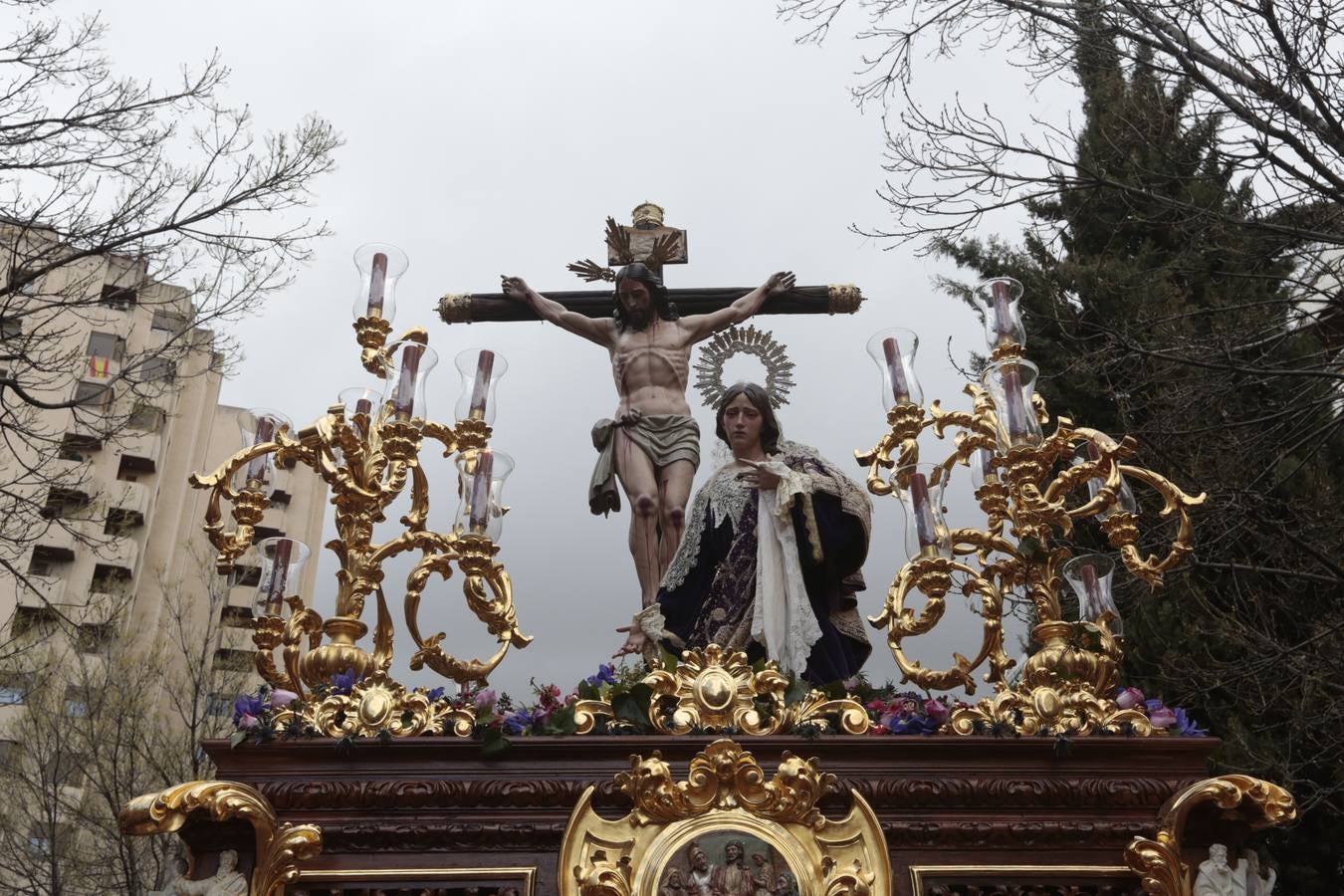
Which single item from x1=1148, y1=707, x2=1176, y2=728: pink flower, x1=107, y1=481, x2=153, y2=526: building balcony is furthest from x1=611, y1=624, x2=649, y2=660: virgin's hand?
x1=107, y1=481, x2=153, y2=526: building balcony

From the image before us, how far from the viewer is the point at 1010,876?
4.95 meters

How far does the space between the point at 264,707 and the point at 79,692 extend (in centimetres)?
1353

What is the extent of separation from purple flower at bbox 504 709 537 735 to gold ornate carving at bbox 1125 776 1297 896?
2506 millimetres

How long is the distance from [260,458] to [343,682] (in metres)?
1.27

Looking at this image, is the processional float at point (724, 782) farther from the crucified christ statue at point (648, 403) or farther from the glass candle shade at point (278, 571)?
the crucified christ statue at point (648, 403)

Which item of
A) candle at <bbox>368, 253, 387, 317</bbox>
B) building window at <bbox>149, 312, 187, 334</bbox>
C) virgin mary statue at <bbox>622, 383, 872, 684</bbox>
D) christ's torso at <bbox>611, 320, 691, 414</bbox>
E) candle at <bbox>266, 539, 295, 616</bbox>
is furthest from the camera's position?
building window at <bbox>149, 312, 187, 334</bbox>

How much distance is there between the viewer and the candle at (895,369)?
21.3ft

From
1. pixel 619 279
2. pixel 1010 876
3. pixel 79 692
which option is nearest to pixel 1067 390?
pixel 619 279

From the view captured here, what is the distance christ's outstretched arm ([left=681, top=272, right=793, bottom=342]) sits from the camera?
30.1ft

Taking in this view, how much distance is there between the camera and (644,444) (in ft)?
28.0

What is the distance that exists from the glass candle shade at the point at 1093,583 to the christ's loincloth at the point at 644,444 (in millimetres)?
3216

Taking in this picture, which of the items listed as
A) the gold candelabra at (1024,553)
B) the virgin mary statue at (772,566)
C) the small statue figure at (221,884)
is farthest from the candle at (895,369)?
the small statue figure at (221,884)

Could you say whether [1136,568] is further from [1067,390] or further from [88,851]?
[88,851]

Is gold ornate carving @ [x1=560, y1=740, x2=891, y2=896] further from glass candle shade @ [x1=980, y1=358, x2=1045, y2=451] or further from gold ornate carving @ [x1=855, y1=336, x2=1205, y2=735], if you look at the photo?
glass candle shade @ [x1=980, y1=358, x2=1045, y2=451]
